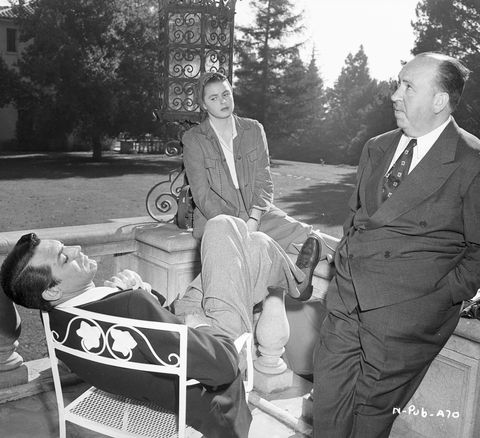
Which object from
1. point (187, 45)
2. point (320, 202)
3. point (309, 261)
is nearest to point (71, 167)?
point (320, 202)

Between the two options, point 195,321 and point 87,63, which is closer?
point 195,321

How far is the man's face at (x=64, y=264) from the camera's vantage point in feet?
6.84

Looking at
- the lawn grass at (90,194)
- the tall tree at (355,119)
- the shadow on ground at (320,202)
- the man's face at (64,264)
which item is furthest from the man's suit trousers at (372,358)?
the tall tree at (355,119)

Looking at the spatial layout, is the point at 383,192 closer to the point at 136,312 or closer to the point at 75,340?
the point at 136,312

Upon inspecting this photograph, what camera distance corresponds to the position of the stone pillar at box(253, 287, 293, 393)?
3.23 meters

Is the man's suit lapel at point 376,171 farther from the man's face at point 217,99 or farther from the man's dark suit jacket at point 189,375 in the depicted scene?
the man's face at point 217,99

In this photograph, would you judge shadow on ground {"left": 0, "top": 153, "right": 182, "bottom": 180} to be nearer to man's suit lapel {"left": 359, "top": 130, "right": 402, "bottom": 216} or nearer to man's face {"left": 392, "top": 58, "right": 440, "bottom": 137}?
man's suit lapel {"left": 359, "top": 130, "right": 402, "bottom": 216}

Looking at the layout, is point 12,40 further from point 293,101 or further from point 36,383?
point 36,383

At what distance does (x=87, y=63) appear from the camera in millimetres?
25766

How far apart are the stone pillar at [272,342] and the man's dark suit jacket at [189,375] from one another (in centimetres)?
100

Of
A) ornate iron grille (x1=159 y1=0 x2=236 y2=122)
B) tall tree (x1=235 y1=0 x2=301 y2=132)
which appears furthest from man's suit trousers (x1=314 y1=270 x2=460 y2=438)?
tall tree (x1=235 y1=0 x2=301 y2=132)

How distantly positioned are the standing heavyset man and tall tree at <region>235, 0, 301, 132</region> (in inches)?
1342

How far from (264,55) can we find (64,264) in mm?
35720

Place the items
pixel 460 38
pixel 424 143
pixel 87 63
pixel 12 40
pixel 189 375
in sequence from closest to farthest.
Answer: pixel 189 375, pixel 424 143, pixel 460 38, pixel 87 63, pixel 12 40
